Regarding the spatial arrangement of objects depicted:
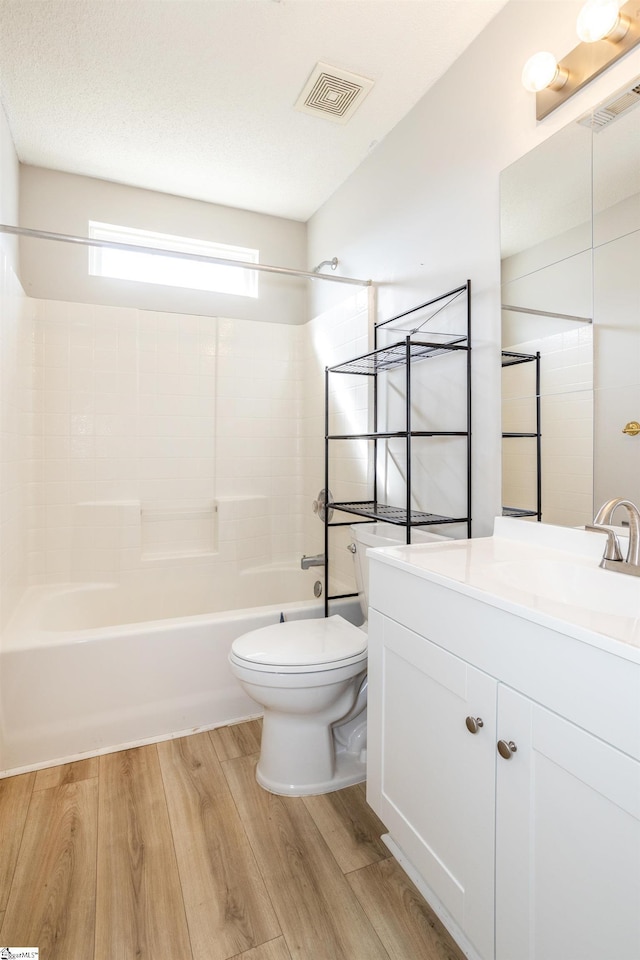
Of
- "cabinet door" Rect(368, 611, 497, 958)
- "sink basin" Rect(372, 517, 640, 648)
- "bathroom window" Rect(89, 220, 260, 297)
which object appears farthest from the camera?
"bathroom window" Rect(89, 220, 260, 297)

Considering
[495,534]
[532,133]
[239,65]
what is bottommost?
[495,534]

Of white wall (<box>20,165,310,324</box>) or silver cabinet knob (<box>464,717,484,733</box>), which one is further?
white wall (<box>20,165,310,324</box>)

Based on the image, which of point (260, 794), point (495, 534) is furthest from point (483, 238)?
point (260, 794)

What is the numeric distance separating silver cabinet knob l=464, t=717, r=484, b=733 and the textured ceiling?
6.53ft

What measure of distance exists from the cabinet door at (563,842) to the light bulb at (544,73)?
4.94 ft

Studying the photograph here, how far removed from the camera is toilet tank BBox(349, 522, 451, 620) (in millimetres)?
1851

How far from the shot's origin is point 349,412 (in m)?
2.49

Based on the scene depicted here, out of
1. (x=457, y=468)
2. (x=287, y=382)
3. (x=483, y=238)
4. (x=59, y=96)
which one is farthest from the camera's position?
(x=287, y=382)

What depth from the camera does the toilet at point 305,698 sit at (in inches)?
60.3

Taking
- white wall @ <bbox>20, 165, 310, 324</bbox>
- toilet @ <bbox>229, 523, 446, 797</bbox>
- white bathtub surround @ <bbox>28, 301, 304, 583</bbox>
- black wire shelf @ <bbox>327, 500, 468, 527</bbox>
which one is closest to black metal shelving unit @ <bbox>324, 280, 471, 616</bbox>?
black wire shelf @ <bbox>327, 500, 468, 527</bbox>

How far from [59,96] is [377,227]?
1363 mm

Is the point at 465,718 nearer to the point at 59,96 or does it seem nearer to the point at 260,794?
the point at 260,794

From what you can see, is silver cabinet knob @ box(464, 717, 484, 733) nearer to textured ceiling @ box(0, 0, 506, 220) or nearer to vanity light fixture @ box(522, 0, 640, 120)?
vanity light fixture @ box(522, 0, 640, 120)

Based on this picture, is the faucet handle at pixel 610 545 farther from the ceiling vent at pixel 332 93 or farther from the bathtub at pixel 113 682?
the ceiling vent at pixel 332 93
